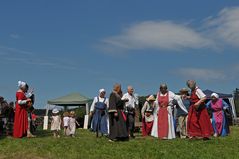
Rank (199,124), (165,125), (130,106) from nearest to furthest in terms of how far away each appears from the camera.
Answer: (199,124) → (165,125) → (130,106)

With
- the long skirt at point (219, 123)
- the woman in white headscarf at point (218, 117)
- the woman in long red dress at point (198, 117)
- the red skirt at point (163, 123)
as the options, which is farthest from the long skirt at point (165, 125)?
the long skirt at point (219, 123)

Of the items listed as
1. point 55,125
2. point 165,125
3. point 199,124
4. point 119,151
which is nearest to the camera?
point 119,151

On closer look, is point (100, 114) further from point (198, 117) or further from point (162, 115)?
point (198, 117)

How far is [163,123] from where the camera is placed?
43.1 ft

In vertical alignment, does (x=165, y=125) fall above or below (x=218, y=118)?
below

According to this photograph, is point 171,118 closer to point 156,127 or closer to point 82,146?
point 156,127

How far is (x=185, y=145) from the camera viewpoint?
10.3 metres

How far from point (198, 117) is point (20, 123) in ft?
17.6

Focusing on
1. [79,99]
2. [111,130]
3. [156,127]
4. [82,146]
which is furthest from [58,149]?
[79,99]

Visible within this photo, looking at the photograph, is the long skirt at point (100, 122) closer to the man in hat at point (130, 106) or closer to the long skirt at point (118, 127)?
the man in hat at point (130, 106)

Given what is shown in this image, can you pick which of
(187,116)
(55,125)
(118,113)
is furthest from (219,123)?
(55,125)

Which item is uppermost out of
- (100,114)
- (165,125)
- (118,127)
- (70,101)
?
(70,101)

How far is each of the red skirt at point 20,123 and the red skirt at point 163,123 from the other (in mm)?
4103

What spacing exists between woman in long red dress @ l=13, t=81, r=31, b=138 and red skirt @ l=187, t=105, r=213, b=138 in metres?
4.95
